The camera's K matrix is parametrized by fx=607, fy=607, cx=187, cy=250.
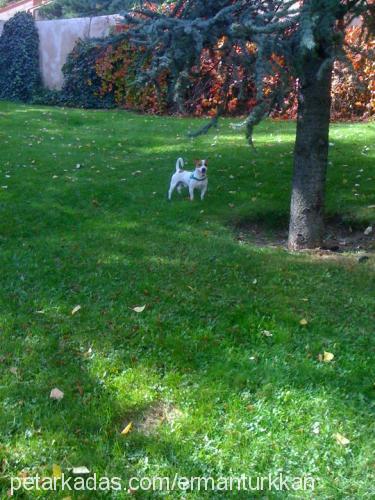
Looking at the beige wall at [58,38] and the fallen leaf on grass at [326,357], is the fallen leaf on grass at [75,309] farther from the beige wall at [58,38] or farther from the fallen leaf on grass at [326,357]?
the beige wall at [58,38]

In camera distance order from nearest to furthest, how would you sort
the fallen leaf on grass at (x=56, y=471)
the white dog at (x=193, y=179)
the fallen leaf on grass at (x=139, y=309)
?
1. the fallen leaf on grass at (x=56, y=471)
2. the fallen leaf on grass at (x=139, y=309)
3. the white dog at (x=193, y=179)

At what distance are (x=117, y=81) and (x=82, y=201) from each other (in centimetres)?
1073

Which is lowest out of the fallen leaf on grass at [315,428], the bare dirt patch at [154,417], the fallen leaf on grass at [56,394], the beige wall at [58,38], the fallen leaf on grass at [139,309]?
the bare dirt patch at [154,417]

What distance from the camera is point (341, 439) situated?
10.7ft

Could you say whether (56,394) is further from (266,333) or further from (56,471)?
(266,333)

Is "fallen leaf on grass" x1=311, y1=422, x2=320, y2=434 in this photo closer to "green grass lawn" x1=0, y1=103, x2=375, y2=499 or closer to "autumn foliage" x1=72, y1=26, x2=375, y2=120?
"green grass lawn" x1=0, y1=103, x2=375, y2=499

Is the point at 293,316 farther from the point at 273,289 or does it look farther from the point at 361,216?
the point at 361,216

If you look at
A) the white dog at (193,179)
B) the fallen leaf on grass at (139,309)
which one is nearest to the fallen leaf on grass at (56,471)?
the fallen leaf on grass at (139,309)

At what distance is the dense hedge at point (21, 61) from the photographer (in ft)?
65.5

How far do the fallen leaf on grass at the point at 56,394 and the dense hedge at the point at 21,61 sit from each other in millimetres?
17520

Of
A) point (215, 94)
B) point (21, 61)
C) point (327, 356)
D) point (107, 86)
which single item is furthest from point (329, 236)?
point (21, 61)

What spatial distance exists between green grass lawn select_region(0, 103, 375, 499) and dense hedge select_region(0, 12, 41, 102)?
521 inches

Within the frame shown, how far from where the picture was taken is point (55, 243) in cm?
609

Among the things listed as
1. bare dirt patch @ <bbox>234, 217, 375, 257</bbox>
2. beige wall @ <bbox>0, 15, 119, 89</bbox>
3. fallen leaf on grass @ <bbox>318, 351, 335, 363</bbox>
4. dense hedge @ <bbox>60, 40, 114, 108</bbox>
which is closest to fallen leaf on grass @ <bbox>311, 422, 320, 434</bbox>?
fallen leaf on grass @ <bbox>318, 351, 335, 363</bbox>
